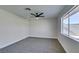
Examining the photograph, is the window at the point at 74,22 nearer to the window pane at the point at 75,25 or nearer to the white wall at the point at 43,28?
the window pane at the point at 75,25

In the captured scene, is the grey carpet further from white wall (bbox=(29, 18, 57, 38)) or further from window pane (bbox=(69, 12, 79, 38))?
white wall (bbox=(29, 18, 57, 38))

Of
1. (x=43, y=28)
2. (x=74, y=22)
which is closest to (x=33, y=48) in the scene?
(x=74, y=22)

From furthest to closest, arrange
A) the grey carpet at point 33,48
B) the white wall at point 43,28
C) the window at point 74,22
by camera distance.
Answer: the white wall at point 43,28
the grey carpet at point 33,48
the window at point 74,22

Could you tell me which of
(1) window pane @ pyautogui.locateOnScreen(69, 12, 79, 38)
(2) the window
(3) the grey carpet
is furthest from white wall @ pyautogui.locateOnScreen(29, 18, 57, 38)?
(1) window pane @ pyautogui.locateOnScreen(69, 12, 79, 38)

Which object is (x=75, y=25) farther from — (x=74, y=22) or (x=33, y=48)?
(x=33, y=48)

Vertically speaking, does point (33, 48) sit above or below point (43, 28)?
below

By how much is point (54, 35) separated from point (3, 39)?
18.5ft

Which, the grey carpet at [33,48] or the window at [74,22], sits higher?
the window at [74,22]

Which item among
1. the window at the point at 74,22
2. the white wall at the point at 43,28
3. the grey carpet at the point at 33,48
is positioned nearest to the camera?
the window at the point at 74,22

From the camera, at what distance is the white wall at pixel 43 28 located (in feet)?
31.2

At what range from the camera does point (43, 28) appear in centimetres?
977

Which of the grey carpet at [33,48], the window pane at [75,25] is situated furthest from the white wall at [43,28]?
the window pane at [75,25]

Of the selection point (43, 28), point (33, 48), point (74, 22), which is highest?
point (74, 22)
